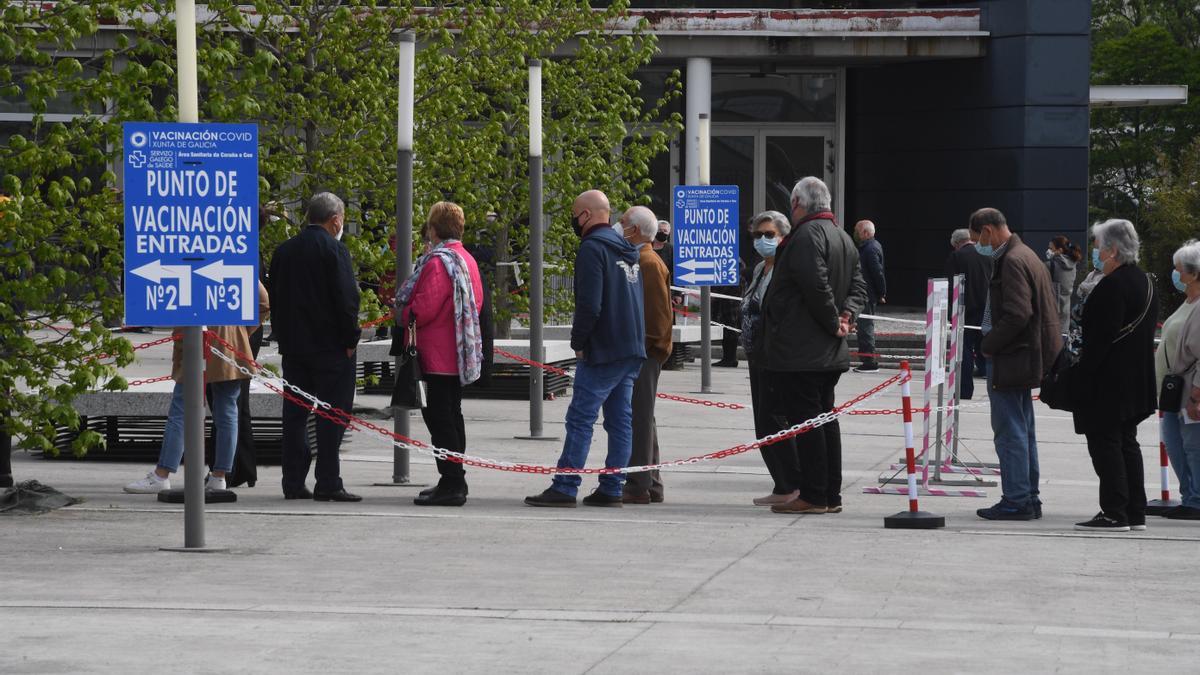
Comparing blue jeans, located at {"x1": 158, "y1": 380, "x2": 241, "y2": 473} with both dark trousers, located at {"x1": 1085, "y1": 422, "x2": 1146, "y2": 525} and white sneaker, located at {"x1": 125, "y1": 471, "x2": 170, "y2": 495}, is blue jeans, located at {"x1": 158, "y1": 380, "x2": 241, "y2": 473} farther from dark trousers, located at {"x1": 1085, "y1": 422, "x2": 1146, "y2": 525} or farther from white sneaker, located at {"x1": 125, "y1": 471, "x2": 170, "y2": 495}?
dark trousers, located at {"x1": 1085, "y1": 422, "x2": 1146, "y2": 525}

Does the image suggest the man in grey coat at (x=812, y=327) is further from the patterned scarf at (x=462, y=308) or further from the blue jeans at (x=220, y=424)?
the blue jeans at (x=220, y=424)

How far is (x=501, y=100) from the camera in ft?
74.3

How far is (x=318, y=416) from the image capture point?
36.4 feet

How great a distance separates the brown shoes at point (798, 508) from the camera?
36.0 feet

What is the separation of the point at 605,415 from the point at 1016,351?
2.40 m

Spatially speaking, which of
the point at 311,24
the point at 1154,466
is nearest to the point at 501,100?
the point at 311,24

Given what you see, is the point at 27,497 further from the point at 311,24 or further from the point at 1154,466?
the point at 1154,466

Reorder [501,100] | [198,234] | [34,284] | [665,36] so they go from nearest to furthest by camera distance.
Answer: [198,234]
[34,284]
[501,100]
[665,36]

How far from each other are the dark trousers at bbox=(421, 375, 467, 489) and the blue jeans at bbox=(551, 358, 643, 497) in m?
0.61

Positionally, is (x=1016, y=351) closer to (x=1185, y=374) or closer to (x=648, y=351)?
(x=1185, y=374)

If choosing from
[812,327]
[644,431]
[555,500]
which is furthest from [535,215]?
[812,327]

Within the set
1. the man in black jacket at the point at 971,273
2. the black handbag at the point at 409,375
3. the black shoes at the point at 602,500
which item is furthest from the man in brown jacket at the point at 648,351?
the man in black jacket at the point at 971,273

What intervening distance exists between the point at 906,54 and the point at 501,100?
12.7m

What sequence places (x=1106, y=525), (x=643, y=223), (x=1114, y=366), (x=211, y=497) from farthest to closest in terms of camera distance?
(x=643, y=223)
(x=211, y=497)
(x=1106, y=525)
(x=1114, y=366)
